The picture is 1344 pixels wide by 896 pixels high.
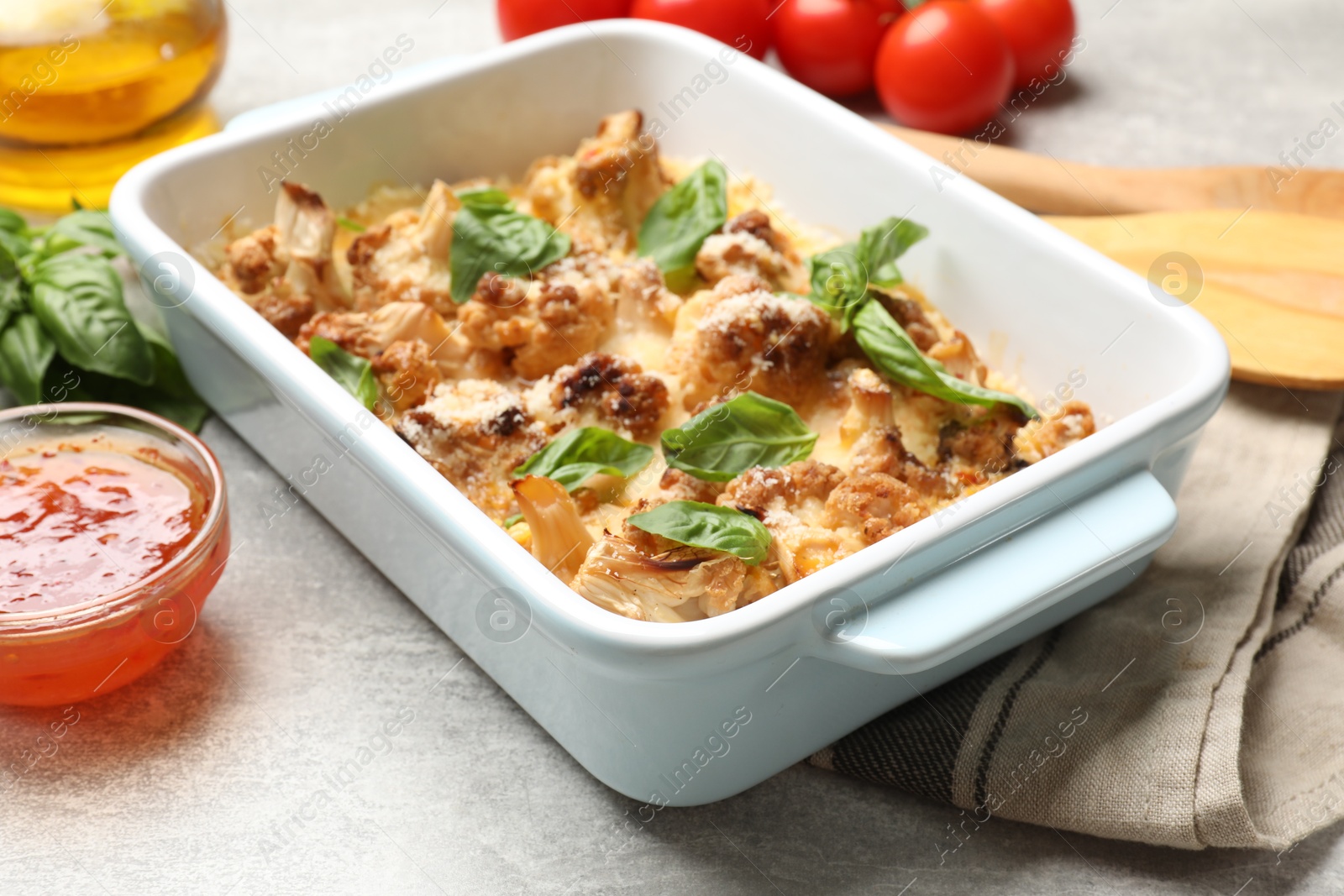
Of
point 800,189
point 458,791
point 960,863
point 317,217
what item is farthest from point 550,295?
point 960,863

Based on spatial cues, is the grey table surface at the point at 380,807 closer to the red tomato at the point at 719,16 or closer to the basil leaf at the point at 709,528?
the basil leaf at the point at 709,528

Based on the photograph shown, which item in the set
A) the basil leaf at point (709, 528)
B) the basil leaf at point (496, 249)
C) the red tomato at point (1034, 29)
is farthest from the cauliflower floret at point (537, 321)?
the red tomato at point (1034, 29)

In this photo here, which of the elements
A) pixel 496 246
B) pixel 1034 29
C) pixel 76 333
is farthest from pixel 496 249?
pixel 1034 29

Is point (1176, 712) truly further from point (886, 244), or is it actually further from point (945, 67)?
point (945, 67)

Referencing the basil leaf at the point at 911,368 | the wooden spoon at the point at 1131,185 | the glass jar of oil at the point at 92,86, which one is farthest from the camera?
the wooden spoon at the point at 1131,185

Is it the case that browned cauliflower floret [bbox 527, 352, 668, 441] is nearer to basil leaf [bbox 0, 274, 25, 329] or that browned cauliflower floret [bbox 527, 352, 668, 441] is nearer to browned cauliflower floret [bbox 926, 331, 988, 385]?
browned cauliflower floret [bbox 926, 331, 988, 385]

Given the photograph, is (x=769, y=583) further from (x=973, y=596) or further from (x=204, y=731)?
(x=204, y=731)
